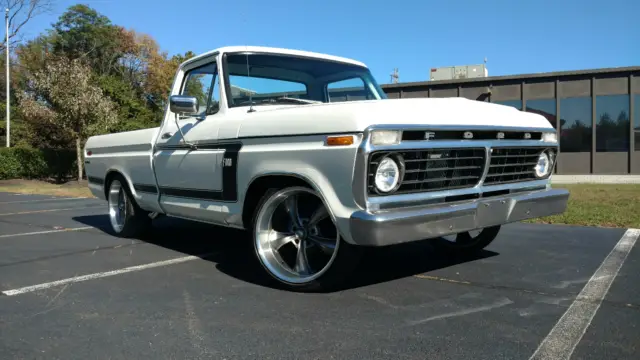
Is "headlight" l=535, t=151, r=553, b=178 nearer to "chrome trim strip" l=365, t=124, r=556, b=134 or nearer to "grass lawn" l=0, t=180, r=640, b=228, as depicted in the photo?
"chrome trim strip" l=365, t=124, r=556, b=134

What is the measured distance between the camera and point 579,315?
10.4 ft

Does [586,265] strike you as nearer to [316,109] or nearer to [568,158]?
[316,109]

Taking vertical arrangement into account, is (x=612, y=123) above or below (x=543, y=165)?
above

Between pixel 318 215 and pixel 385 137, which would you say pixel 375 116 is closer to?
pixel 385 137

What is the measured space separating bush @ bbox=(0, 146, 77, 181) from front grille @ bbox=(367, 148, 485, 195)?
25.2 meters

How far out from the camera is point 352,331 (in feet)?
9.73

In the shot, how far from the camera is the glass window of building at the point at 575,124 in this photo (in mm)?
20672

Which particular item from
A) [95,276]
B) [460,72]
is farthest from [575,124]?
[95,276]

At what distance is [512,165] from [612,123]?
19457 millimetres

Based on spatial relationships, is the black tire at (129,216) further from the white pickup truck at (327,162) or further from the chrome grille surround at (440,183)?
the chrome grille surround at (440,183)

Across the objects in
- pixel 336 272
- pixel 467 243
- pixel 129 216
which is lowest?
pixel 467 243

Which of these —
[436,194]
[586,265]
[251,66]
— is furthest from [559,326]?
[251,66]

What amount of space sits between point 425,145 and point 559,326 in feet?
4.29

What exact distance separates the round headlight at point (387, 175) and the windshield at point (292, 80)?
5.57 ft
